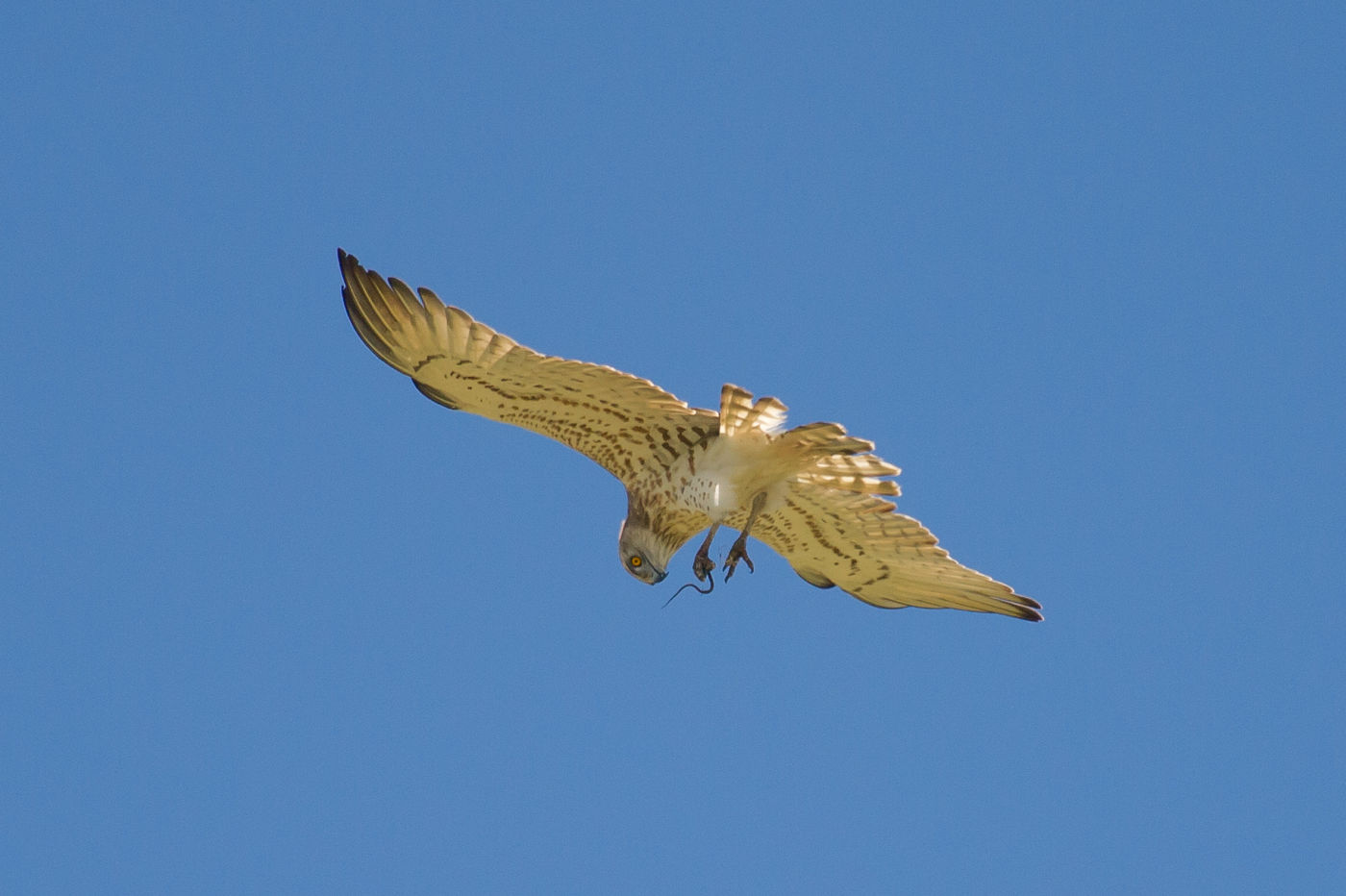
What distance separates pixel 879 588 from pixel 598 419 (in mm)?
2519

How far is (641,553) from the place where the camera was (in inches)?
384

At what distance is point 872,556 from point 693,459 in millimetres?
1583

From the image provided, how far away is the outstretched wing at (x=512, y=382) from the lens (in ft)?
28.7

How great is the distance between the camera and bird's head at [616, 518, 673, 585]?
9.76 metres

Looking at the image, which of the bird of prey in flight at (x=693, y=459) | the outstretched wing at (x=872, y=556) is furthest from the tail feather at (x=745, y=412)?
the outstretched wing at (x=872, y=556)

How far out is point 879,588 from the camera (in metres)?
10.8

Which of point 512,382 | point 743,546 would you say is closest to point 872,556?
point 743,546

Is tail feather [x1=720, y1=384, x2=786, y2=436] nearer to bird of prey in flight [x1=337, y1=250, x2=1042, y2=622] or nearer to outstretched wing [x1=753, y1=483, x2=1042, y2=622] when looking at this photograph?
bird of prey in flight [x1=337, y1=250, x2=1042, y2=622]

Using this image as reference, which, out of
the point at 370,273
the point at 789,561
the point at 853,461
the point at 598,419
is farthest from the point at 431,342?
the point at 789,561

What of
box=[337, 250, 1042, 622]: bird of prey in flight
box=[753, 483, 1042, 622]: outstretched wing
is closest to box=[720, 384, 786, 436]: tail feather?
box=[337, 250, 1042, 622]: bird of prey in flight

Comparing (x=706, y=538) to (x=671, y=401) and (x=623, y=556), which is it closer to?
(x=623, y=556)

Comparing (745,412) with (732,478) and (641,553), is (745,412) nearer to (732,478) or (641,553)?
(732,478)

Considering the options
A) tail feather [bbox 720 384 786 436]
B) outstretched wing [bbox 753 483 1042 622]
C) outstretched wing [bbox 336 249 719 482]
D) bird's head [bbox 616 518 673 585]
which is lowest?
bird's head [bbox 616 518 673 585]

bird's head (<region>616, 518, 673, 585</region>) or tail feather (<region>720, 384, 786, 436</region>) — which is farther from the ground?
tail feather (<region>720, 384, 786, 436</region>)
